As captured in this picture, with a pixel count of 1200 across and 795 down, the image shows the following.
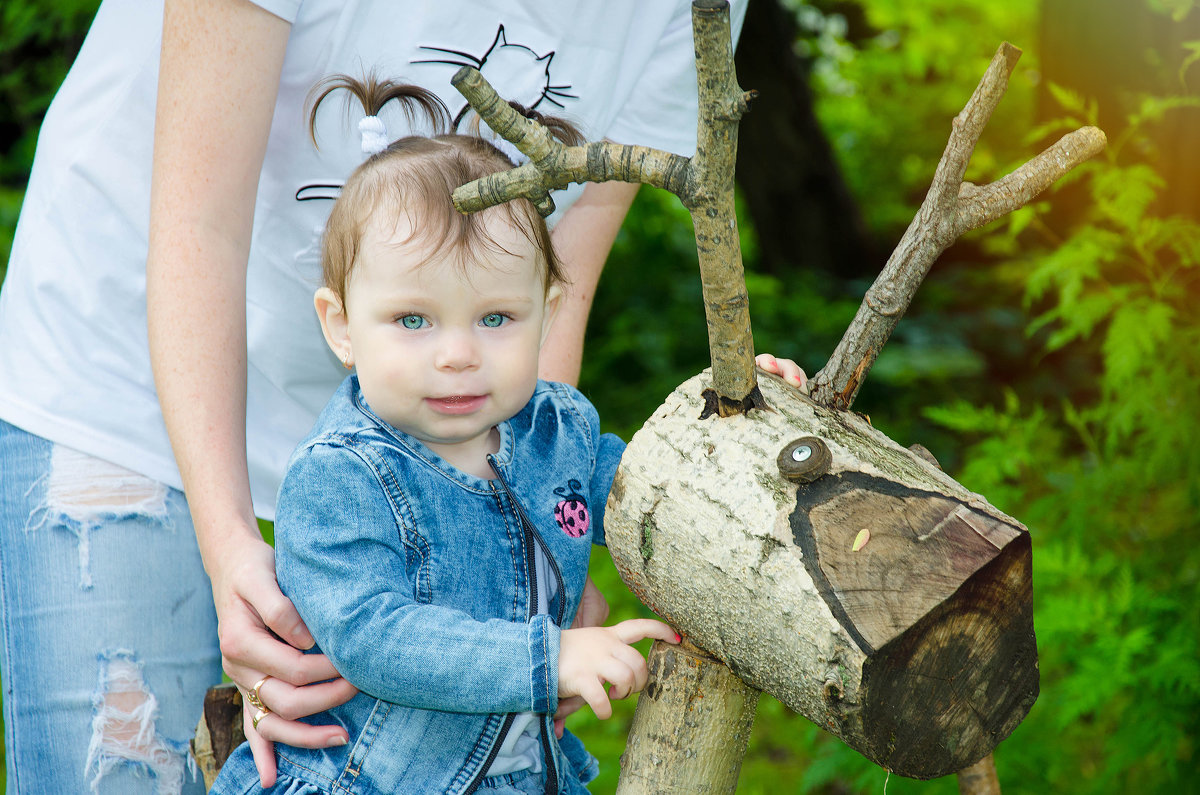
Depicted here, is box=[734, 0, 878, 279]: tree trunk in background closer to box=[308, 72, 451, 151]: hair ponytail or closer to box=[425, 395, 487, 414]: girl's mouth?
box=[308, 72, 451, 151]: hair ponytail

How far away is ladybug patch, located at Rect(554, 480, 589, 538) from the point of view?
5.48ft

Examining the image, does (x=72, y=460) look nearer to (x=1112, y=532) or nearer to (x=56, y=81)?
(x=1112, y=532)

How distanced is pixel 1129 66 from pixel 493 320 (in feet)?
11.0

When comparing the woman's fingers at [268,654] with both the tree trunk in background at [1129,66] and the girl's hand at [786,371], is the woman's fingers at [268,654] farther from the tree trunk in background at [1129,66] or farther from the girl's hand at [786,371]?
the tree trunk in background at [1129,66]

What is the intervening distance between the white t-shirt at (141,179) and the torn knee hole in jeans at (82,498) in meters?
0.04

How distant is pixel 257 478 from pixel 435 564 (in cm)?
69

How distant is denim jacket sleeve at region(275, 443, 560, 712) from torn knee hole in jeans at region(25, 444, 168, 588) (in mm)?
538

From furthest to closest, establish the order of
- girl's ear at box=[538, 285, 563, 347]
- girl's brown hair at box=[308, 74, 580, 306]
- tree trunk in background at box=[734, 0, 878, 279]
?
tree trunk in background at box=[734, 0, 878, 279] < girl's ear at box=[538, 285, 563, 347] < girl's brown hair at box=[308, 74, 580, 306]

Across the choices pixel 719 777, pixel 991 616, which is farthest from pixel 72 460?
pixel 991 616

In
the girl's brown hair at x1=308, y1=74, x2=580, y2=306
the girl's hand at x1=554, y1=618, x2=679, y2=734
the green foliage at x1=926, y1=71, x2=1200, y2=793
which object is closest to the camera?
the girl's hand at x1=554, y1=618, x2=679, y2=734

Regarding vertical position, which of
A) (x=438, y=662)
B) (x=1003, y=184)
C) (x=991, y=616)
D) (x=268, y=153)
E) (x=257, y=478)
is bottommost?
(x=257, y=478)

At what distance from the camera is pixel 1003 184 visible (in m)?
1.51

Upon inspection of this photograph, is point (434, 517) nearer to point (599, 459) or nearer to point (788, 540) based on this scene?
point (599, 459)

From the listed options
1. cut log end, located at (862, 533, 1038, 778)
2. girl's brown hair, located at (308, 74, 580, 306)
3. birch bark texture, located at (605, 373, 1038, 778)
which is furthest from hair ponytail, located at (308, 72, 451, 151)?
cut log end, located at (862, 533, 1038, 778)
